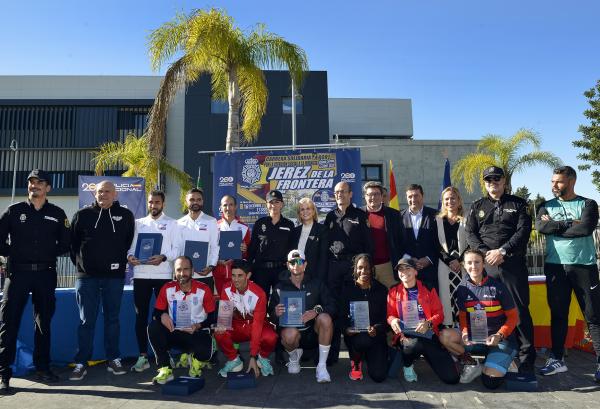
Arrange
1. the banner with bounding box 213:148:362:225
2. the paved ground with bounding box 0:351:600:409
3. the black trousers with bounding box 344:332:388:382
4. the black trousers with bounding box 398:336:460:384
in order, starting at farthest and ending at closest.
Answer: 1. the banner with bounding box 213:148:362:225
2. the black trousers with bounding box 344:332:388:382
3. the black trousers with bounding box 398:336:460:384
4. the paved ground with bounding box 0:351:600:409

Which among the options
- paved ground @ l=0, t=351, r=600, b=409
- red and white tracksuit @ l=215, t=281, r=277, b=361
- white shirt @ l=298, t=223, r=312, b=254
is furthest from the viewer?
white shirt @ l=298, t=223, r=312, b=254

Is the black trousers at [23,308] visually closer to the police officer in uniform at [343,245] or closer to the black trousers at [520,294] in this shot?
the police officer in uniform at [343,245]

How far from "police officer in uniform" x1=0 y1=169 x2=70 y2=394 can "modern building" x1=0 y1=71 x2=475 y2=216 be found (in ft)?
Answer: 65.3

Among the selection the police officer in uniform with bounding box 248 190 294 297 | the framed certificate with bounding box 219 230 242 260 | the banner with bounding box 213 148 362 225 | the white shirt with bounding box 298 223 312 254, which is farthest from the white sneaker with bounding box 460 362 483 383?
the banner with bounding box 213 148 362 225

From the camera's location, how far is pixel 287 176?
8.83 m

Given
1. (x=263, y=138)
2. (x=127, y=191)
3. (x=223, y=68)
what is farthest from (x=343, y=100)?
(x=127, y=191)

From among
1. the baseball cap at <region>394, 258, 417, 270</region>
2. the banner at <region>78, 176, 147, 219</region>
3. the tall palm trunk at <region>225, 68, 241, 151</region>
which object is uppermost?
the tall palm trunk at <region>225, 68, 241, 151</region>

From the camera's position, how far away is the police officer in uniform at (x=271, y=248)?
5.79 meters

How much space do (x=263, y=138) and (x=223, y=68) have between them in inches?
557

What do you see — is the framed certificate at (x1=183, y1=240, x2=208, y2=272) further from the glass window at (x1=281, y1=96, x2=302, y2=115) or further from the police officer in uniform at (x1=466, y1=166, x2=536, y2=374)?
the glass window at (x1=281, y1=96, x2=302, y2=115)

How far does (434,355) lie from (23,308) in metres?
4.60

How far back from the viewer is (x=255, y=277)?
5.85 metres

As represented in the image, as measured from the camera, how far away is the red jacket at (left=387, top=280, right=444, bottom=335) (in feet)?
15.9

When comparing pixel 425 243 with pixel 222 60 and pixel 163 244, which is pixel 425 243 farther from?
pixel 222 60
